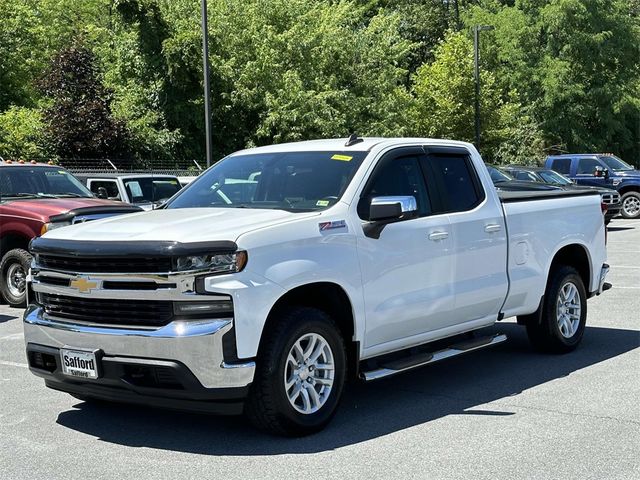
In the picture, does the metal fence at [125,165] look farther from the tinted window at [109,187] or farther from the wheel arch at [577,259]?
the wheel arch at [577,259]

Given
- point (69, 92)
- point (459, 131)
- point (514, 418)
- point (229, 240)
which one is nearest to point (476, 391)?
point (514, 418)

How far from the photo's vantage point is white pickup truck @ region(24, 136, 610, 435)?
17.5 ft

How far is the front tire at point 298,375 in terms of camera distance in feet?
18.1

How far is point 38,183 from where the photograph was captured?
13.0 m

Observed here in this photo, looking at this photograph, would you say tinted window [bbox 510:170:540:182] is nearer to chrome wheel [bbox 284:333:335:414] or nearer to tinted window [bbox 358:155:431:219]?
tinted window [bbox 358:155:431:219]

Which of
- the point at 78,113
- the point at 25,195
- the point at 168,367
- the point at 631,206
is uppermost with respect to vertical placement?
the point at 78,113

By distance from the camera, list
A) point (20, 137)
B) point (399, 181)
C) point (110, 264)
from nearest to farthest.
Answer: point (110, 264)
point (399, 181)
point (20, 137)

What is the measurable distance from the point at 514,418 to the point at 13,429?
11.1 feet

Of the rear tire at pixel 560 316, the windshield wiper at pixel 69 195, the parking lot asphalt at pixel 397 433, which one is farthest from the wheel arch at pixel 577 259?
the windshield wiper at pixel 69 195

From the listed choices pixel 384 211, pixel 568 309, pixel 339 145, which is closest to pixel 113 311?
pixel 384 211

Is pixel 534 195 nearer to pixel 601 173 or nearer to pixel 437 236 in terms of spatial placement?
pixel 437 236

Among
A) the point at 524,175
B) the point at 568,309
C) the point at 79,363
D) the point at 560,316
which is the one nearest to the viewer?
the point at 79,363

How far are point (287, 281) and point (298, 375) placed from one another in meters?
0.62

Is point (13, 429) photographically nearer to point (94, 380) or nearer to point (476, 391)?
point (94, 380)
